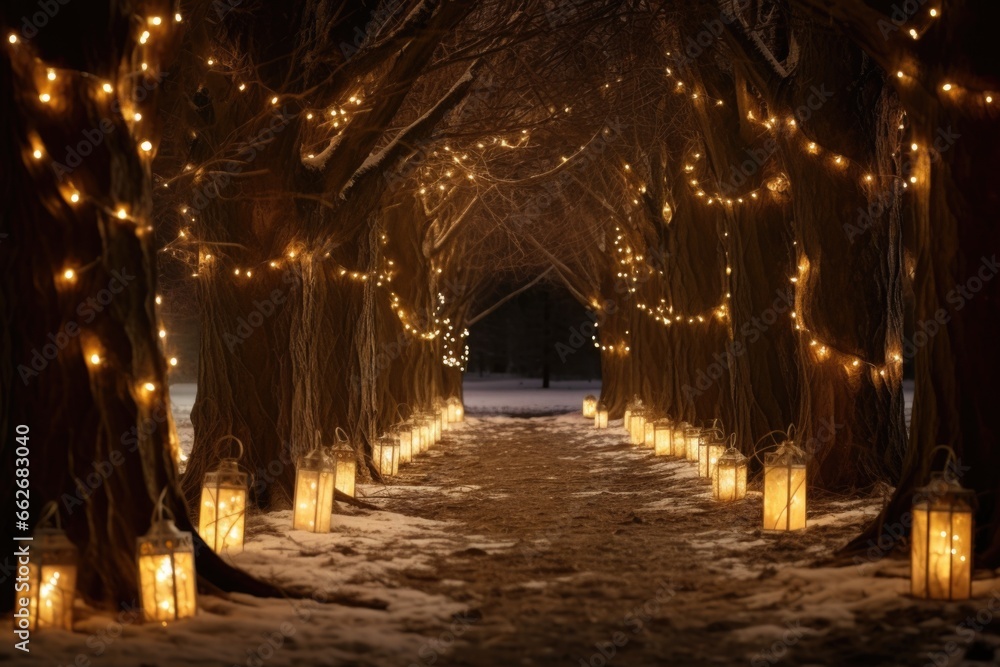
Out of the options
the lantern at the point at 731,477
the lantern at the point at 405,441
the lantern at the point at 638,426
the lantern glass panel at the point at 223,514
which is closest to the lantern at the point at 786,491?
the lantern at the point at 731,477

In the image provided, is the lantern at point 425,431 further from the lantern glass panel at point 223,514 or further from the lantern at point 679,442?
the lantern glass panel at point 223,514

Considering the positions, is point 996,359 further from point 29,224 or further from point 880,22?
point 29,224

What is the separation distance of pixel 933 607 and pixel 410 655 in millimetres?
2879

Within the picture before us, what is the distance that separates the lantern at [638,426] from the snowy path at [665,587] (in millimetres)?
7413

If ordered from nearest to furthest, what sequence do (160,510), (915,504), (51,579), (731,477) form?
(51,579), (160,510), (915,504), (731,477)

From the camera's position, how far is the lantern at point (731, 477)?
11.4m

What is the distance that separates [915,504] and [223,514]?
4818 millimetres

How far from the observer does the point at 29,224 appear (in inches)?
239

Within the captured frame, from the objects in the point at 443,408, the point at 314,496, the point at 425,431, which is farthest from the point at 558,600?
the point at 443,408

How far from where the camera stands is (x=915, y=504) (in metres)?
6.44

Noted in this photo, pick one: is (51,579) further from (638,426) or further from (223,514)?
(638,426)

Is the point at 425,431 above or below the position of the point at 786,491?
below

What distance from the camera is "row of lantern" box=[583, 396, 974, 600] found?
6.17 m

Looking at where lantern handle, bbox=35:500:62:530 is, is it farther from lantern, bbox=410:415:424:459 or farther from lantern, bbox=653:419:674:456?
lantern, bbox=653:419:674:456
